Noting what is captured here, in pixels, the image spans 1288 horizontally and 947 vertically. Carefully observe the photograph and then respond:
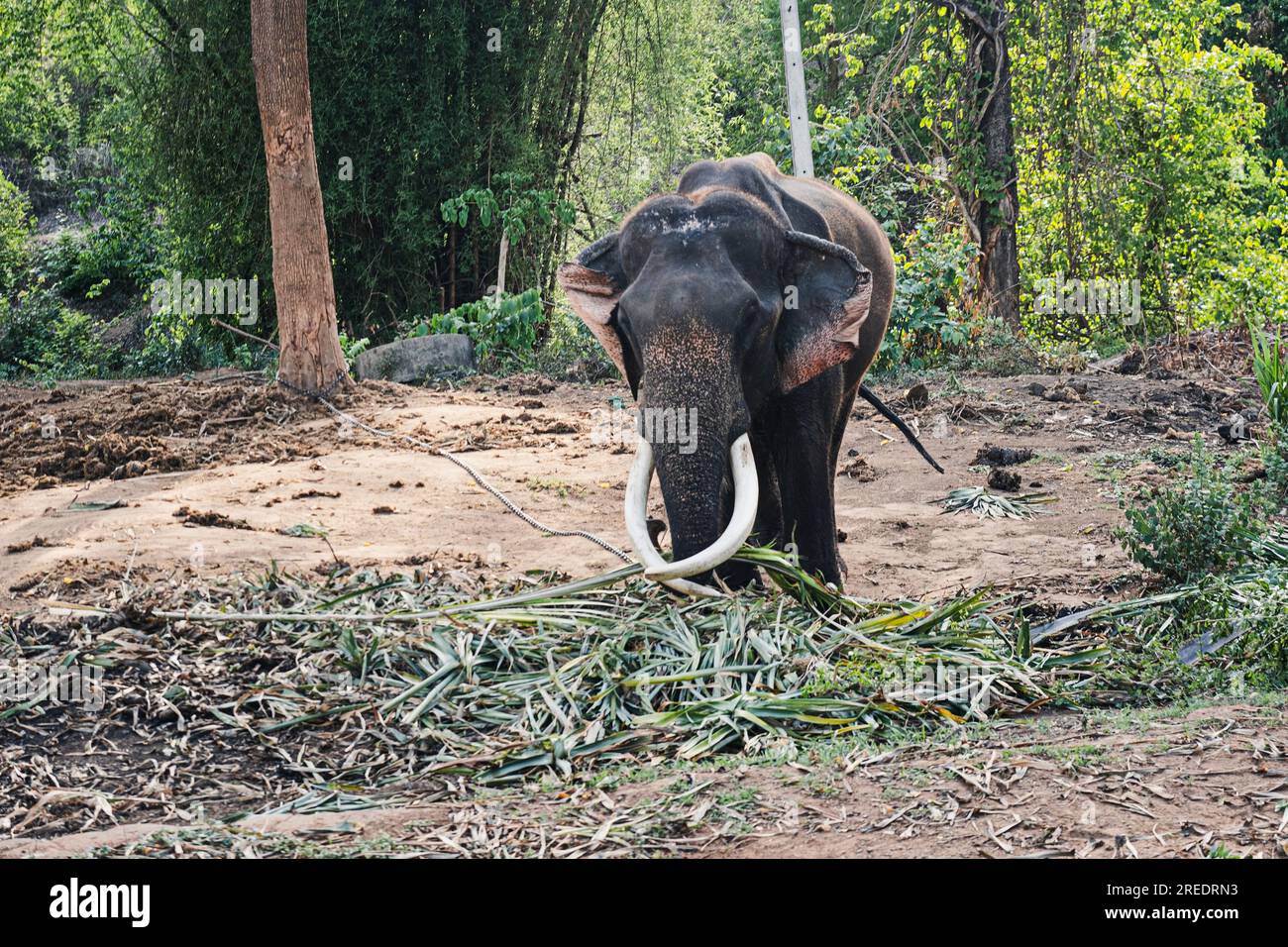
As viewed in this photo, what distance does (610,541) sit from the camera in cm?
863

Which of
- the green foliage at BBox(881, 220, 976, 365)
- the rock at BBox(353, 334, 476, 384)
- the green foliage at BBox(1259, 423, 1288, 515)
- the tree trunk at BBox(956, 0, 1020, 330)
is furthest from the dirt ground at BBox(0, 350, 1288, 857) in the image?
the tree trunk at BBox(956, 0, 1020, 330)

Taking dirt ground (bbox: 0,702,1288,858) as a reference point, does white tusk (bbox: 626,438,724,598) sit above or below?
above

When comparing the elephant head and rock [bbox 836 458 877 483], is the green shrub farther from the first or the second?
the elephant head

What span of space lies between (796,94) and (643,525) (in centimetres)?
1021

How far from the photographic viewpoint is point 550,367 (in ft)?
54.0

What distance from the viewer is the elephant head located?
5582 millimetres

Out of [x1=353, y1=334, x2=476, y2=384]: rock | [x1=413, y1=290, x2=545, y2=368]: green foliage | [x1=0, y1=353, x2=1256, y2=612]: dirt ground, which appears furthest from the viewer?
[x1=413, y1=290, x2=545, y2=368]: green foliage

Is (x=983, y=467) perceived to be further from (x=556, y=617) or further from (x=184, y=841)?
(x=184, y=841)

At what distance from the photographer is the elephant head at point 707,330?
558 cm

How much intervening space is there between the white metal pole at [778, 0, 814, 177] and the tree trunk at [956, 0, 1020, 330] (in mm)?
3858

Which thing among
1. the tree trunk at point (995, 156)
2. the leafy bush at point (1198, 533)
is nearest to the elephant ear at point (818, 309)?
the leafy bush at point (1198, 533)

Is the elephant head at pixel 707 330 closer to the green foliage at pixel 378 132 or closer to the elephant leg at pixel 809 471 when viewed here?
the elephant leg at pixel 809 471

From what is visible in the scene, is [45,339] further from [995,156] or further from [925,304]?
[995,156]

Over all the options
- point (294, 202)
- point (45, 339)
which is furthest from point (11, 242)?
point (294, 202)
